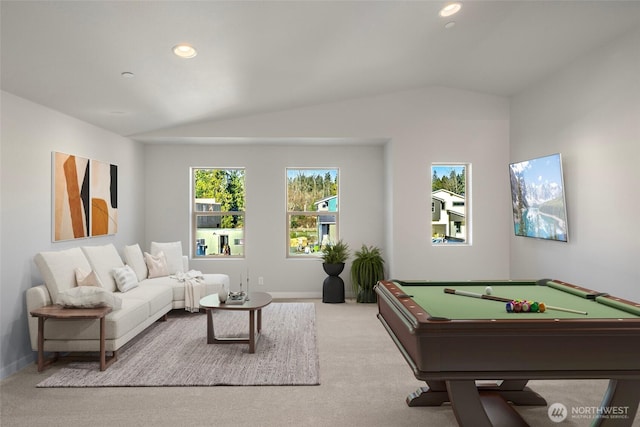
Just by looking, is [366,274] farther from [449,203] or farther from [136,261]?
[136,261]

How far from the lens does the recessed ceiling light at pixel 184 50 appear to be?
3.18m

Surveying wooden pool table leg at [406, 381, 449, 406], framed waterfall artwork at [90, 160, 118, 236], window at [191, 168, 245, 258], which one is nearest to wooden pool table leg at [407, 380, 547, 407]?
wooden pool table leg at [406, 381, 449, 406]

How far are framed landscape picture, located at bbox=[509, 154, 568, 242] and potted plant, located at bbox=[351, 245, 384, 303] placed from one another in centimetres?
202

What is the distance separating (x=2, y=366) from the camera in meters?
3.34

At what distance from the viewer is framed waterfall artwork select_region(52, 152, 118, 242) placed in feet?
13.6

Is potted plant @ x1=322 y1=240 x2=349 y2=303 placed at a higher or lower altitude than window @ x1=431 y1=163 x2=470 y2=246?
lower

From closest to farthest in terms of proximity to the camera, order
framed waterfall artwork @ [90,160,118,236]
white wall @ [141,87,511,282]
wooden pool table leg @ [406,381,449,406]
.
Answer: wooden pool table leg @ [406,381,449,406], framed waterfall artwork @ [90,160,118,236], white wall @ [141,87,511,282]

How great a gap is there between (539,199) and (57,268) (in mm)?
5291

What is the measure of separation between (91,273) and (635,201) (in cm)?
526

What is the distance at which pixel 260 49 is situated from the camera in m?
3.51

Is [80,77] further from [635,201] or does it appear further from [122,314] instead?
[635,201]

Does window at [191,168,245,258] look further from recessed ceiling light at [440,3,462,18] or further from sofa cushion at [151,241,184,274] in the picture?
recessed ceiling light at [440,3,462,18]

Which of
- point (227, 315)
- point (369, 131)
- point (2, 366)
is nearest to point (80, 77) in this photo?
point (2, 366)

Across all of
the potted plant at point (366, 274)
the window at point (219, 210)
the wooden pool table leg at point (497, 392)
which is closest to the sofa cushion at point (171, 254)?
the window at point (219, 210)
